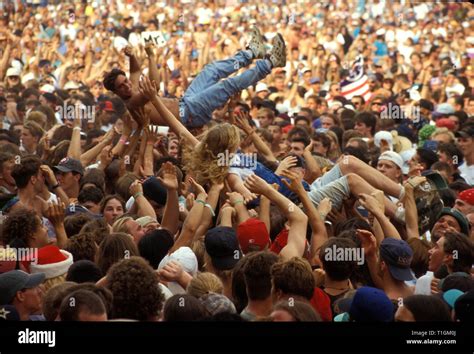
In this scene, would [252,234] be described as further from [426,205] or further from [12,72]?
[12,72]

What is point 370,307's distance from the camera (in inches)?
257

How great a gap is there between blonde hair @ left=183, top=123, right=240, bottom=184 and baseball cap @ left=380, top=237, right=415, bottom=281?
1655 millimetres

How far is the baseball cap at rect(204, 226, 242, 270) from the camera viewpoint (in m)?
7.55

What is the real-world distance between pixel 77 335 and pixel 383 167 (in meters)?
4.78

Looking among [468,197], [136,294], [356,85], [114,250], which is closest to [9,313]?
[136,294]

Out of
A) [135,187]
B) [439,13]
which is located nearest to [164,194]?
[135,187]

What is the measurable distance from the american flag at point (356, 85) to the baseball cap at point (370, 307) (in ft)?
44.1

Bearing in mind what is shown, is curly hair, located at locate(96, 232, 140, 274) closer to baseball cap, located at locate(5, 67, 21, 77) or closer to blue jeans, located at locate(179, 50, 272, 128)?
blue jeans, located at locate(179, 50, 272, 128)

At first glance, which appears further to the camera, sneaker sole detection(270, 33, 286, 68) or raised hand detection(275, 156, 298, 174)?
sneaker sole detection(270, 33, 286, 68)

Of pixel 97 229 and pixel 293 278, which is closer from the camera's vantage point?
pixel 293 278

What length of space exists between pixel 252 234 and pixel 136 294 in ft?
5.50

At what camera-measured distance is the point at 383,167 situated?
35.1 ft

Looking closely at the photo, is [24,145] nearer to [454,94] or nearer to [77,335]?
[77,335]

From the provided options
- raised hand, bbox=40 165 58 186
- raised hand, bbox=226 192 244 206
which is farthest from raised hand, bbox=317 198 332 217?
raised hand, bbox=40 165 58 186
